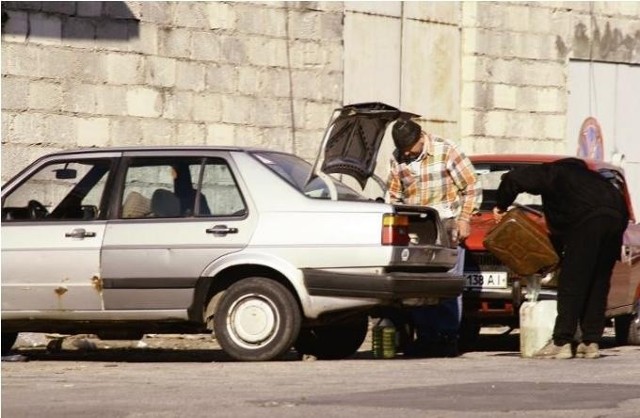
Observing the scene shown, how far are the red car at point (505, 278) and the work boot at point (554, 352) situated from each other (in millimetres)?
527

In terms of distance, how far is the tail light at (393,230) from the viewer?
13133mm

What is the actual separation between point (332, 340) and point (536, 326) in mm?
1569

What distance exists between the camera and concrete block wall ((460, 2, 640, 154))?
22344 mm

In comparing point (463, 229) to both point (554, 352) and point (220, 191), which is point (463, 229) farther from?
point (220, 191)

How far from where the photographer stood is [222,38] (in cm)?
1950

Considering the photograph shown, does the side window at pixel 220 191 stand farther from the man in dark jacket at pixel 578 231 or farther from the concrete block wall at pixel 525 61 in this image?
the concrete block wall at pixel 525 61

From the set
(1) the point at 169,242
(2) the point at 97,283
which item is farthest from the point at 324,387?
(2) the point at 97,283

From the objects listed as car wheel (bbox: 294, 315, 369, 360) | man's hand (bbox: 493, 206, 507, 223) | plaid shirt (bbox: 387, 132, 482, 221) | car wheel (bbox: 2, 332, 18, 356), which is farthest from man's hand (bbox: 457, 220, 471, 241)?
car wheel (bbox: 2, 332, 18, 356)

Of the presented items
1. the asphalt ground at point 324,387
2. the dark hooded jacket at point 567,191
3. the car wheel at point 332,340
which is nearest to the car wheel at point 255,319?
the asphalt ground at point 324,387

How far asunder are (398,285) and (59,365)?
2488 millimetres

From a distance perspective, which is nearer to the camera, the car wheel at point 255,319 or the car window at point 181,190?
the car wheel at point 255,319

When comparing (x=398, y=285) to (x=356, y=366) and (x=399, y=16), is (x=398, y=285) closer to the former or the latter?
(x=356, y=366)

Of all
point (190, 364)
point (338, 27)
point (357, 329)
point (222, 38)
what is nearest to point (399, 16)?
point (338, 27)

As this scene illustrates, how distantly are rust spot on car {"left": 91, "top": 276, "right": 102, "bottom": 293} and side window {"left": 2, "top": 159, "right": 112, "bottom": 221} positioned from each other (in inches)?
19.2
